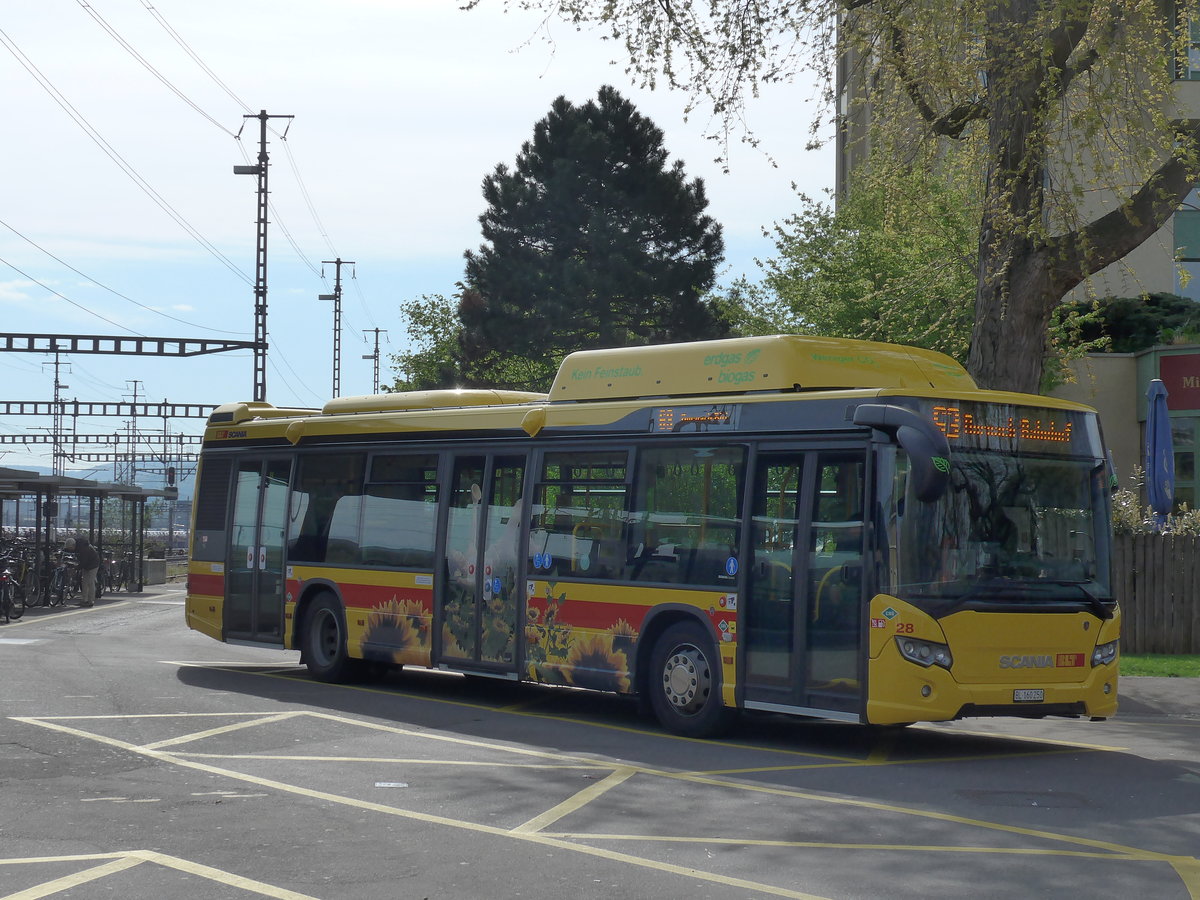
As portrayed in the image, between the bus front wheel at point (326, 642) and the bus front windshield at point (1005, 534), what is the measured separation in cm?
773

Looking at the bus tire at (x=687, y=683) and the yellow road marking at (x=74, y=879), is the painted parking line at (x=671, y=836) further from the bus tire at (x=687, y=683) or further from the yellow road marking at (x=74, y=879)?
the yellow road marking at (x=74, y=879)

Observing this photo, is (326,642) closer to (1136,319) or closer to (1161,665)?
(1161,665)

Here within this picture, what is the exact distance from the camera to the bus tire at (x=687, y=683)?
12.4 meters

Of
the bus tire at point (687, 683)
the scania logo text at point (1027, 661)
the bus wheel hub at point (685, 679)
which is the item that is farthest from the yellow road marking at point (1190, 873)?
the bus wheel hub at point (685, 679)

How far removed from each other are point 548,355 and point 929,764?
1375 inches

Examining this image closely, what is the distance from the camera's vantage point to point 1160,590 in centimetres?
1973

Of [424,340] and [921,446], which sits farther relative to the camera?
[424,340]

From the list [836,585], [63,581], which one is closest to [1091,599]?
[836,585]

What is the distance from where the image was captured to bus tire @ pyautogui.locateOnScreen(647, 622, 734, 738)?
12438 mm

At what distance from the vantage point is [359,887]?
7.00 m

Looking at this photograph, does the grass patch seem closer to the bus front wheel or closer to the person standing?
the bus front wheel

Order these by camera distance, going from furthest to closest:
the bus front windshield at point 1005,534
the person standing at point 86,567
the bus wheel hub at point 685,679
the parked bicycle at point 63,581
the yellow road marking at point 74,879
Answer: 1. the person standing at point 86,567
2. the parked bicycle at point 63,581
3. the bus wheel hub at point 685,679
4. the bus front windshield at point 1005,534
5. the yellow road marking at point 74,879

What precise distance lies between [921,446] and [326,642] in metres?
8.64

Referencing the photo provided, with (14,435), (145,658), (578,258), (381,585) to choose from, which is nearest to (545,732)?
(381,585)
